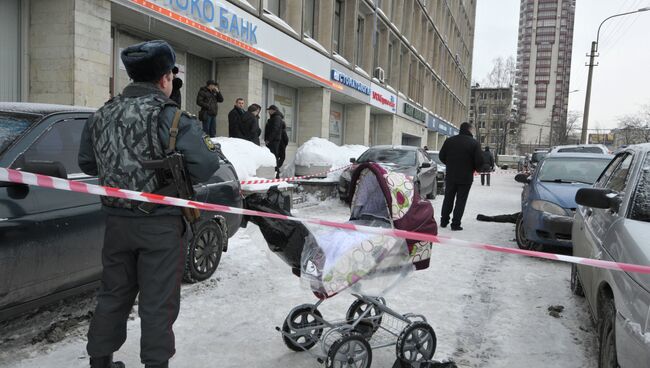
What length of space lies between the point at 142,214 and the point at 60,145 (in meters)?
1.66

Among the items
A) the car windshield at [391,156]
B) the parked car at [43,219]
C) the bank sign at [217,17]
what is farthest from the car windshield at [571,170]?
the bank sign at [217,17]

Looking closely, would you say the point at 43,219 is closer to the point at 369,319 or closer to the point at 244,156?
the point at 369,319

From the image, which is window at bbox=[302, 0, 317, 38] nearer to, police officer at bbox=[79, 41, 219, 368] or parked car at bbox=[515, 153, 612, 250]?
parked car at bbox=[515, 153, 612, 250]

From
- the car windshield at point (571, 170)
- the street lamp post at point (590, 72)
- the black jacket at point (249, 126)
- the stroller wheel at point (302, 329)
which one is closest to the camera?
the stroller wheel at point (302, 329)

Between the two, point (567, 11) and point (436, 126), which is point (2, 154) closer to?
point (436, 126)

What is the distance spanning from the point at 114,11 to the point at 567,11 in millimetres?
134553

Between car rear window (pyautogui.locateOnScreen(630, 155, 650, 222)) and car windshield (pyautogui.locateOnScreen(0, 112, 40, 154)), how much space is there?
13.4 feet

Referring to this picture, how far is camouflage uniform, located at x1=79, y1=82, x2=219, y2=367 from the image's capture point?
7.59 feet

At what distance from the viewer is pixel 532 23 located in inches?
4872

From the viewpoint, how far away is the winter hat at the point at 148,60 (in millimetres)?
2406

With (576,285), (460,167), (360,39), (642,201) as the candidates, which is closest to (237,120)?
(460,167)

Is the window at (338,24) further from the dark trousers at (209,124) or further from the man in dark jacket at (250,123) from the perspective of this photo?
the dark trousers at (209,124)

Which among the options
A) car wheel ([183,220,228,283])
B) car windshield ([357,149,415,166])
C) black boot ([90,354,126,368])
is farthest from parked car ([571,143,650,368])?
car windshield ([357,149,415,166])

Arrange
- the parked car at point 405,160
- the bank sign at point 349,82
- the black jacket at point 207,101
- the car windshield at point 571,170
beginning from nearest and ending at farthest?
the car windshield at point 571,170
the black jacket at point 207,101
the parked car at point 405,160
the bank sign at point 349,82
